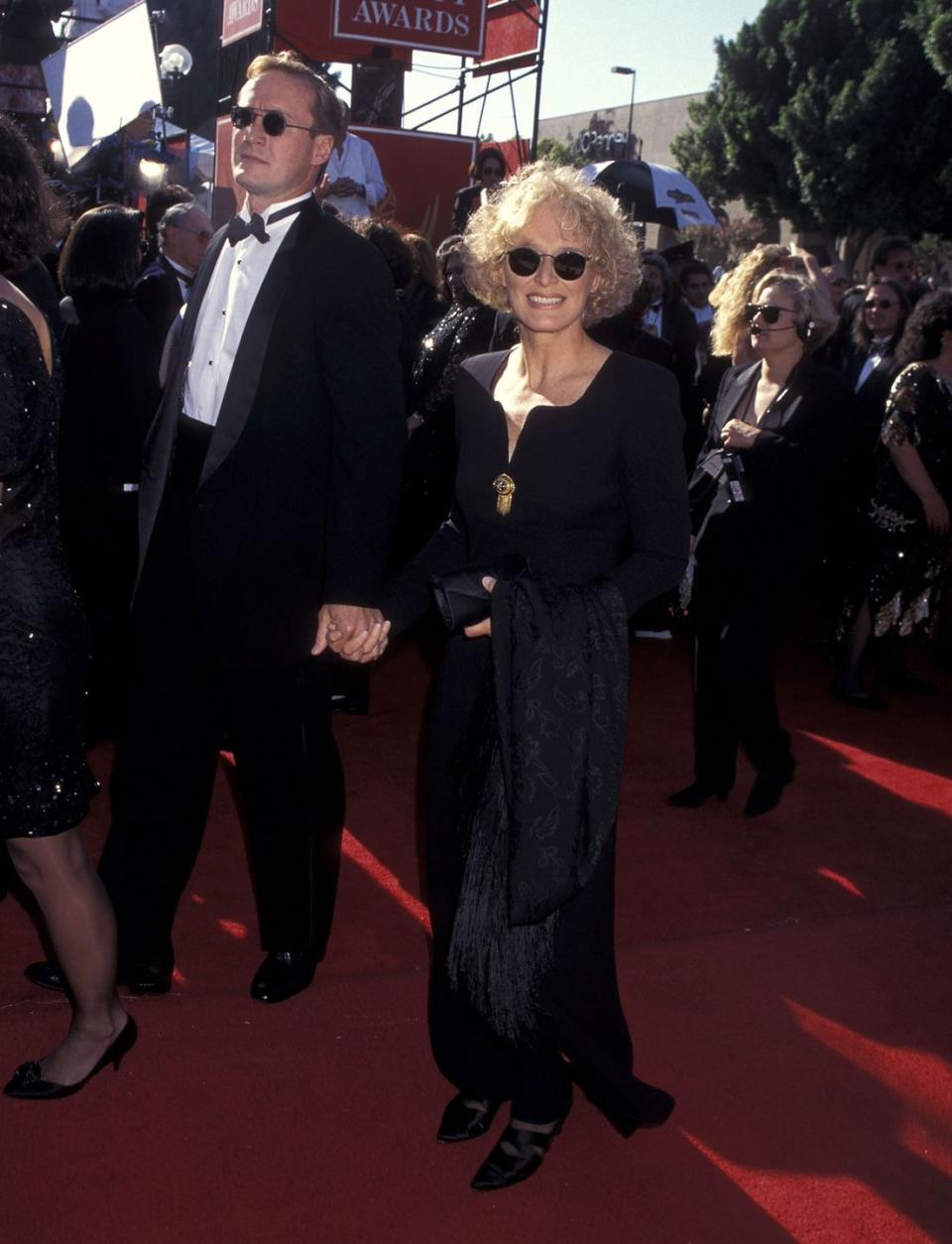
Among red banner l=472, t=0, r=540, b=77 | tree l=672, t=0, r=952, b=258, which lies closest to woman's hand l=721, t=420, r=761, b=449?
red banner l=472, t=0, r=540, b=77

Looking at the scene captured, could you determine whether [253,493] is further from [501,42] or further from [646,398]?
[501,42]

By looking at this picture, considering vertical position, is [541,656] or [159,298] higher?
[159,298]

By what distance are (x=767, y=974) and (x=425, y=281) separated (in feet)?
15.4

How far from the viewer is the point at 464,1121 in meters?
2.92

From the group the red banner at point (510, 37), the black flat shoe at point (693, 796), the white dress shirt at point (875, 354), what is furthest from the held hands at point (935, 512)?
the red banner at point (510, 37)

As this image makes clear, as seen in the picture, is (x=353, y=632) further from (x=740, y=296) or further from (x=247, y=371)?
(x=740, y=296)

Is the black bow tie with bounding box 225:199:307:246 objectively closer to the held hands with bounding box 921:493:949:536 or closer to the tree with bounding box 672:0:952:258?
the held hands with bounding box 921:493:949:536

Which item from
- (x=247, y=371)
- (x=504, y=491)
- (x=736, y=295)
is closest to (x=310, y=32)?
(x=736, y=295)

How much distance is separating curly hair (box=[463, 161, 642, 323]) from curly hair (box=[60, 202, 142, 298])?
2310 mm

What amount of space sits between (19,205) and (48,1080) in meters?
1.87

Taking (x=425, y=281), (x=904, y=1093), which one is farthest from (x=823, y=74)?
(x=904, y=1093)

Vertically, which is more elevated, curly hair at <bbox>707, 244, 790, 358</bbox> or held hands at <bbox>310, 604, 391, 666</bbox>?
curly hair at <bbox>707, 244, 790, 358</bbox>

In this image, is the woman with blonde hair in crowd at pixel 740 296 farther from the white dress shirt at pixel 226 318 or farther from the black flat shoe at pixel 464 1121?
the black flat shoe at pixel 464 1121

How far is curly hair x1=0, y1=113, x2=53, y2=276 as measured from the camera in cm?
258
